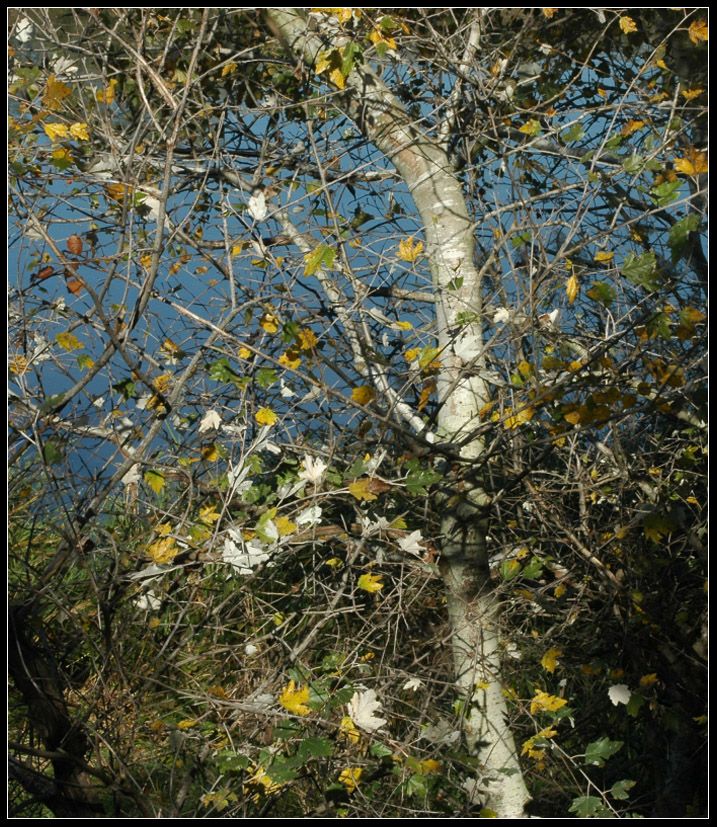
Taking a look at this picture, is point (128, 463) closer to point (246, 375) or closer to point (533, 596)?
point (246, 375)

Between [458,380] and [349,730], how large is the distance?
1.18 meters

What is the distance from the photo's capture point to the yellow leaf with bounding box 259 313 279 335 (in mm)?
2819

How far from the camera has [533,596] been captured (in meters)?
3.16

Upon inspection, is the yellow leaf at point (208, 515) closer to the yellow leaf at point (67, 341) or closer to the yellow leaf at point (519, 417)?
the yellow leaf at point (67, 341)

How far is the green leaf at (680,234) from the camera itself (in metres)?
2.47

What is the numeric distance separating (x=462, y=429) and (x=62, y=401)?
137 cm

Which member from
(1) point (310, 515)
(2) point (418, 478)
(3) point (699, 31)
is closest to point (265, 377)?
(1) point (310, 515)

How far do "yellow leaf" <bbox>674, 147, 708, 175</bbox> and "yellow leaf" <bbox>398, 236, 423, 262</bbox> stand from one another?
0.90 metres

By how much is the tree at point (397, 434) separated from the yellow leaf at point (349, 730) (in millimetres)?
24

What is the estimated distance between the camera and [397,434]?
284 centimetres

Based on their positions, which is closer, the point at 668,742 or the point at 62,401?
the point at 62,401

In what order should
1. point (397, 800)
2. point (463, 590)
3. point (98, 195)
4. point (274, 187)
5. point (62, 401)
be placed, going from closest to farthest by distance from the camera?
point (62, 401) → point (397, 800) → point (463, 590) → point (274, 187) → point (98, 195)

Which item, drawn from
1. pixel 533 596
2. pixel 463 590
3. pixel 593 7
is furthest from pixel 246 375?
pixel 593 7

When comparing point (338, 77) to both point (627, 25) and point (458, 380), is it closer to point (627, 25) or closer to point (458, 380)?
point (458, 380)
